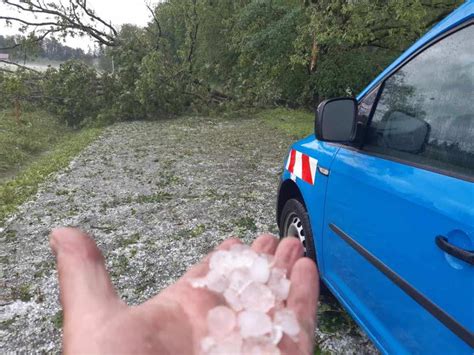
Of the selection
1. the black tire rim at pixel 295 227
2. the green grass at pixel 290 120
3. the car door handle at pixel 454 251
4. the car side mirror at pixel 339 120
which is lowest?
the green grass at pixel 290 120

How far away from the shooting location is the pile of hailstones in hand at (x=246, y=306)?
107cm

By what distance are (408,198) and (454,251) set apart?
1.01ft

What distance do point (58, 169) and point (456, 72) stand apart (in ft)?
19.9

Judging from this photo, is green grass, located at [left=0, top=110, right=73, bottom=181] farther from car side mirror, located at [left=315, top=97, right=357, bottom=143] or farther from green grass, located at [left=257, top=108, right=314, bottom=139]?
car side mirror, located at [left=315, top=97, right=357, bottom=143]

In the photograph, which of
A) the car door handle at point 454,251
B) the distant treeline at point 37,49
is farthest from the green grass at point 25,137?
the car door handle at point 454,251

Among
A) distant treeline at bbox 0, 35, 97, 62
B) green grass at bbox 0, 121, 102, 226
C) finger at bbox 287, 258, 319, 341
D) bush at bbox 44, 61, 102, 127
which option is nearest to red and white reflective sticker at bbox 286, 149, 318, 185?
finger at bbox 287, 258, 319, 341

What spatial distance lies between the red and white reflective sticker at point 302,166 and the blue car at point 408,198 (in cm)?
7

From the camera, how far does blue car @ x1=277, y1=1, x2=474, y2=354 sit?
1.30 metres

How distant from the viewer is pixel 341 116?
2055 millimetres

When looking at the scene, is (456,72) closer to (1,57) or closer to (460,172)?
(460,172)

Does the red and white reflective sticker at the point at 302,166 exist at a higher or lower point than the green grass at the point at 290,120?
higher

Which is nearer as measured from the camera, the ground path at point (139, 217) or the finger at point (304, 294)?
the finger at point (304, 294)

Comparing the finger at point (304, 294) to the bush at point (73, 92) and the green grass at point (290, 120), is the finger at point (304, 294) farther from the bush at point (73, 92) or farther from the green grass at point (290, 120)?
the bush at point (73, 92)

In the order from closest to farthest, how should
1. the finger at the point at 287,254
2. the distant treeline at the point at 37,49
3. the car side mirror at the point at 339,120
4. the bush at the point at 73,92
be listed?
the finger at the point at 287,254 < the car side mirror at the point at 339,120 < the bush at the point at 73,92 < the distant treeline at the point at 37,49
